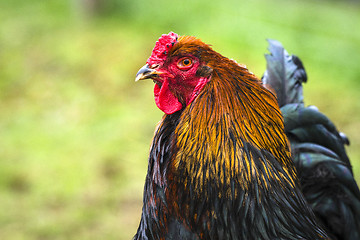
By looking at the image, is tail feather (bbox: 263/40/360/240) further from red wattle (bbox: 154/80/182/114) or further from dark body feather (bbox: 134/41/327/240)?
red wattle (bbox: 154/80/182/114)

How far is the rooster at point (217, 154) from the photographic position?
2068 mm

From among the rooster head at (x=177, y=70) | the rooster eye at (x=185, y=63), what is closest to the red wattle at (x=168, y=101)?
the rooster head at (x=177, y=70)

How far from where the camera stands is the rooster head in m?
2.12

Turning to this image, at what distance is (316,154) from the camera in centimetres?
270

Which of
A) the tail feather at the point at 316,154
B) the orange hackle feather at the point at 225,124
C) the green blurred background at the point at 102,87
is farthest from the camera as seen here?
the green blurred background at the point at 102,87

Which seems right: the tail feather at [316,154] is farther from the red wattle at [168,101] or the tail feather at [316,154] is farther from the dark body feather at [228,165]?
the red wattle at [168,101]

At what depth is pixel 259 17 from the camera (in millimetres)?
7766

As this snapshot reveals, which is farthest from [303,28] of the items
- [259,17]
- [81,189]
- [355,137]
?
[81,189]

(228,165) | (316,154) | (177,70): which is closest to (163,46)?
(177,70)

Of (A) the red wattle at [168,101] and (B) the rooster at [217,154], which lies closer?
(B) the rooster at [217,154]

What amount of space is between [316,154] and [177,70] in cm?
107

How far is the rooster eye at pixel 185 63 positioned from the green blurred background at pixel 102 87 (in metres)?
2.75

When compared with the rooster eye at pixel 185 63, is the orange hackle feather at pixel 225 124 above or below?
below

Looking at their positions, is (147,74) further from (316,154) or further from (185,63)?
(316,154)
